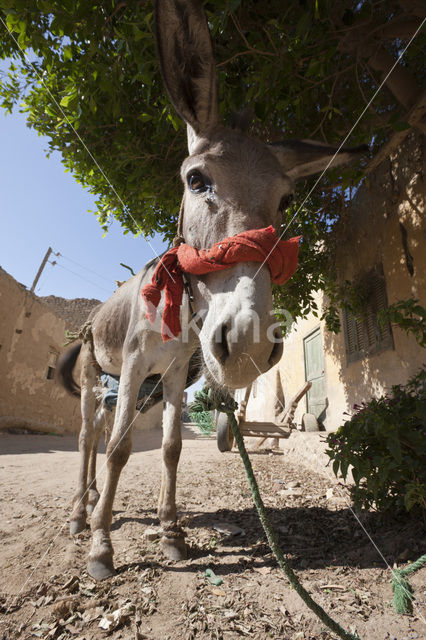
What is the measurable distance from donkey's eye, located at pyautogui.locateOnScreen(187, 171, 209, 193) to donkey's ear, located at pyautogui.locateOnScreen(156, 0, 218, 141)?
0.27m

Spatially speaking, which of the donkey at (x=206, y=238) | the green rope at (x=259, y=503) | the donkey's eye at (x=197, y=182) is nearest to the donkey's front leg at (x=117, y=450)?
the donkey at (x=206, y=238)

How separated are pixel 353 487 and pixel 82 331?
2818mm

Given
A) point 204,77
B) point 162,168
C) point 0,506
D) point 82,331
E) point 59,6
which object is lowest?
point 0,506

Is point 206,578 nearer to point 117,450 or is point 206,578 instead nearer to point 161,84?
point 117,450

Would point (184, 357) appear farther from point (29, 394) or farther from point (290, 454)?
point (29, 394)

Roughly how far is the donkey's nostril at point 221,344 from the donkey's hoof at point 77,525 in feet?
7.31

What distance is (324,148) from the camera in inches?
76.7

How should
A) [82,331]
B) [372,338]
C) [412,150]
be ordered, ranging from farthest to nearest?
[372,338] < [412,150] < [82,331]

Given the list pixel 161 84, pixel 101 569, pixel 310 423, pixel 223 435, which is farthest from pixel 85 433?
pixel 310 423

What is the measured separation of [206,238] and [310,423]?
5.94 m

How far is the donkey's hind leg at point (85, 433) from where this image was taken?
2.59 metres

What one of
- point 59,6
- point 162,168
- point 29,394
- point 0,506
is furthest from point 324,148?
point 29,394

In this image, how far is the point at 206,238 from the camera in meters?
1.52

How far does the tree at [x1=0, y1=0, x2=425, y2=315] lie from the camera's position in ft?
6.94
